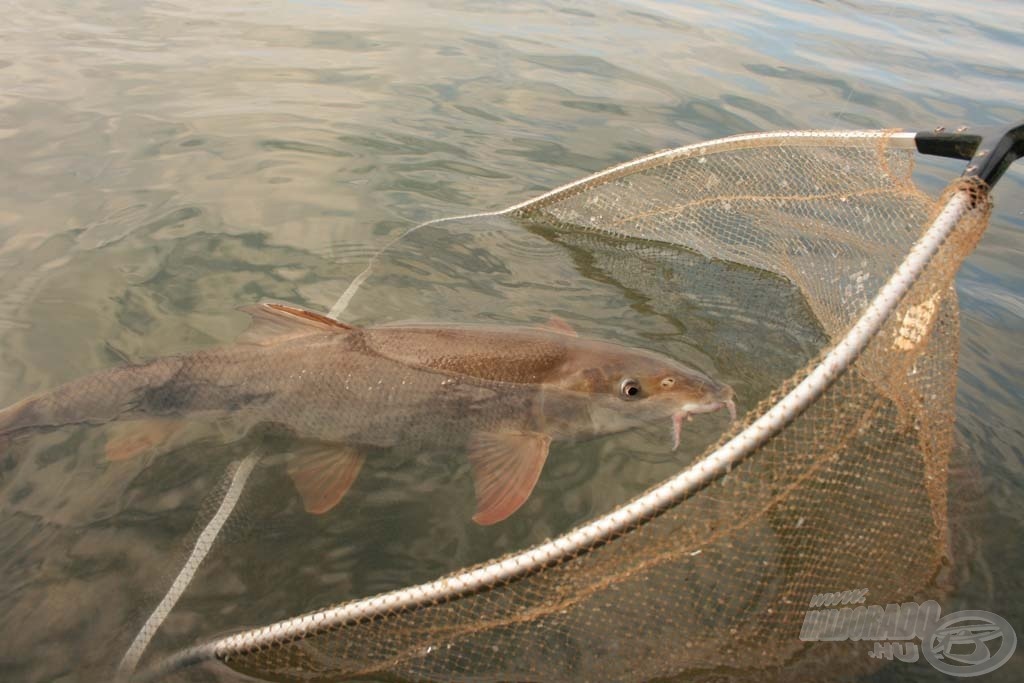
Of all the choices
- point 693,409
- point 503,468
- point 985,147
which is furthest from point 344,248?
point 985,147

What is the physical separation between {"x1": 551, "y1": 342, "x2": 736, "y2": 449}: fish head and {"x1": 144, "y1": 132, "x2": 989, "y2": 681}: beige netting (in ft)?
2.21

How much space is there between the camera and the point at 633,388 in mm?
3414

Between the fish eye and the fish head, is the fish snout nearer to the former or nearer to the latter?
the fish head

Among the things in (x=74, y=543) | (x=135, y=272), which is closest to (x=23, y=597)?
(x=74, y=543)

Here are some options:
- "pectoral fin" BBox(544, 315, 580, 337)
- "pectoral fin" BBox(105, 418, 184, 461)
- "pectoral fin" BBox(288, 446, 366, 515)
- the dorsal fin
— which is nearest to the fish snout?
"pectoral fin" BBox(544, 315, 580, 337)

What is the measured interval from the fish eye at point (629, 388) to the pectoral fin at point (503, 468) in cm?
44

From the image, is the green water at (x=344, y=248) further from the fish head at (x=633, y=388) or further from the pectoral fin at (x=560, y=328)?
the pectoral fin at (x=560, y=328)

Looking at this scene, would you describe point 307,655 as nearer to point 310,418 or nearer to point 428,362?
point 310,418

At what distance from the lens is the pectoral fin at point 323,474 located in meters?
3.20

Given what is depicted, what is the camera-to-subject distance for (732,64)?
10867 millimetres

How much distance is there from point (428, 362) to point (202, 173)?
13.3 feet

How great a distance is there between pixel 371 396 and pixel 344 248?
2.33 metres

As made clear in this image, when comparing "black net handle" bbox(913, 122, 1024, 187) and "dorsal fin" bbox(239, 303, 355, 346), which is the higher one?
"black net handle" bbox(913, 122, 1024, 187)

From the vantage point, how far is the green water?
3012mm
